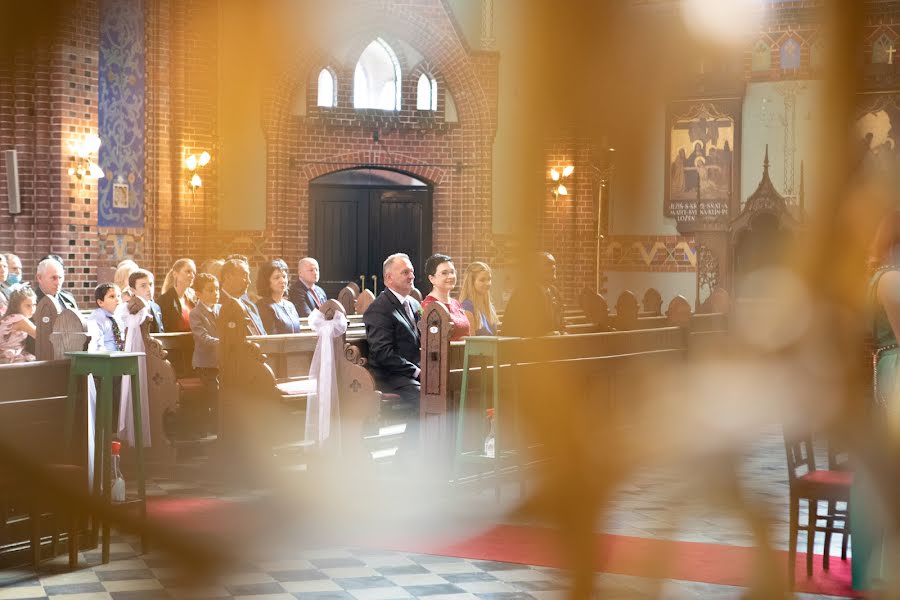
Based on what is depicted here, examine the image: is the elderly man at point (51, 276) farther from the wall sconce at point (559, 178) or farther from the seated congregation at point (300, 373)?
the wall sconce at point (559, 178)

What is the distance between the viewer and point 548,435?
65cm

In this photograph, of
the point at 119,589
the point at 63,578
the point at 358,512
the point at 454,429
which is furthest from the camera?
the point at 454,429

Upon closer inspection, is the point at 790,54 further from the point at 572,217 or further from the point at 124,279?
the point at 124,279

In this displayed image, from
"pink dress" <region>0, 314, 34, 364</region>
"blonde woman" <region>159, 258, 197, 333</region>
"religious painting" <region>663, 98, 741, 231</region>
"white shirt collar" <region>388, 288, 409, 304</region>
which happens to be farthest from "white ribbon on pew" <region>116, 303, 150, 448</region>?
"religious painting" <region>663, 98, 741, 231</region>

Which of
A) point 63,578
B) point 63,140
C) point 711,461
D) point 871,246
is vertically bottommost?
point 63,578

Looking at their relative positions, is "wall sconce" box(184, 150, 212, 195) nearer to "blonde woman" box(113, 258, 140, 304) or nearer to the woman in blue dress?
"blonde woman" box(113, 258, 140, 304)

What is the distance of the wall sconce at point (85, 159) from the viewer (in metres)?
1.35

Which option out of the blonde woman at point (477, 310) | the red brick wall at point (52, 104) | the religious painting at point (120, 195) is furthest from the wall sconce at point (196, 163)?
the blonde woman at point (477, 310)

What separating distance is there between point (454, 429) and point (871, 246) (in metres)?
8.20

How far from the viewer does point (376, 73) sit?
1.23m

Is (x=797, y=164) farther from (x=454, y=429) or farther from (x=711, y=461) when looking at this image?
(x=454, y=429)

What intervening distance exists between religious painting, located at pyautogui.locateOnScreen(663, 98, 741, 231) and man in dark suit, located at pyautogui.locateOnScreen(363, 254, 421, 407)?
771 centimetres

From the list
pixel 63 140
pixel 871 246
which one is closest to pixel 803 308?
pixel 871 246

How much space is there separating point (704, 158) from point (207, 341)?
890 centimetres
